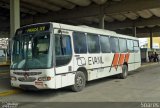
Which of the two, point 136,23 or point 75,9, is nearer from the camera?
point 75,9

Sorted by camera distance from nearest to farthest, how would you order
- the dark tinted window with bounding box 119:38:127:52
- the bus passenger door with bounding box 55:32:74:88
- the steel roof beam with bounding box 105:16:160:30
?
the bus passenger door with bounding box 55:32:74:88, the dark tinted window with bounding box 119:38:127:52, the steel roof beam with bounding box 105:16:160:30

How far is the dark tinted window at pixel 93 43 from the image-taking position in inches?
496

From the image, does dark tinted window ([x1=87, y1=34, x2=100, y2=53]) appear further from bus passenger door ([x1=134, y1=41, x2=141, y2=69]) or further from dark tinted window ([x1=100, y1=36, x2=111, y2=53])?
bus passenger door ([x1=134, y1=41, x2=141, y2=69])

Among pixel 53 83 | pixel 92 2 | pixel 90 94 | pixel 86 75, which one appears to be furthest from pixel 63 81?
pixel 92 2

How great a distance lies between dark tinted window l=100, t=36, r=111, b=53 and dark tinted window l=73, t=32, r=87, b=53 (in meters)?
1.92

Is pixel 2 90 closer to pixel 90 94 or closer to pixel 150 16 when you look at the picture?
pixel 90 94

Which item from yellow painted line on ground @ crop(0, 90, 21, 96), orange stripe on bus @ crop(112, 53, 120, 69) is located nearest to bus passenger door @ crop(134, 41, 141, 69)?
orange stripe on bus @ crop(112, 53, 120, 69)

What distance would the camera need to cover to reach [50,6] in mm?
29453

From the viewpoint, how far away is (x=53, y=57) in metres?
9.88

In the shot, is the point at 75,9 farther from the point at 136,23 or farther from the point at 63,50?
the point at 63,50

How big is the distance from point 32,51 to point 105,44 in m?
5.26

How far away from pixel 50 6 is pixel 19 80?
65.8 ft

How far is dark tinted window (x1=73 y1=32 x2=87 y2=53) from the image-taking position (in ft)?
37.4

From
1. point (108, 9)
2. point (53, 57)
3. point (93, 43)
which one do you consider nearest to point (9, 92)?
point (53, 57)
